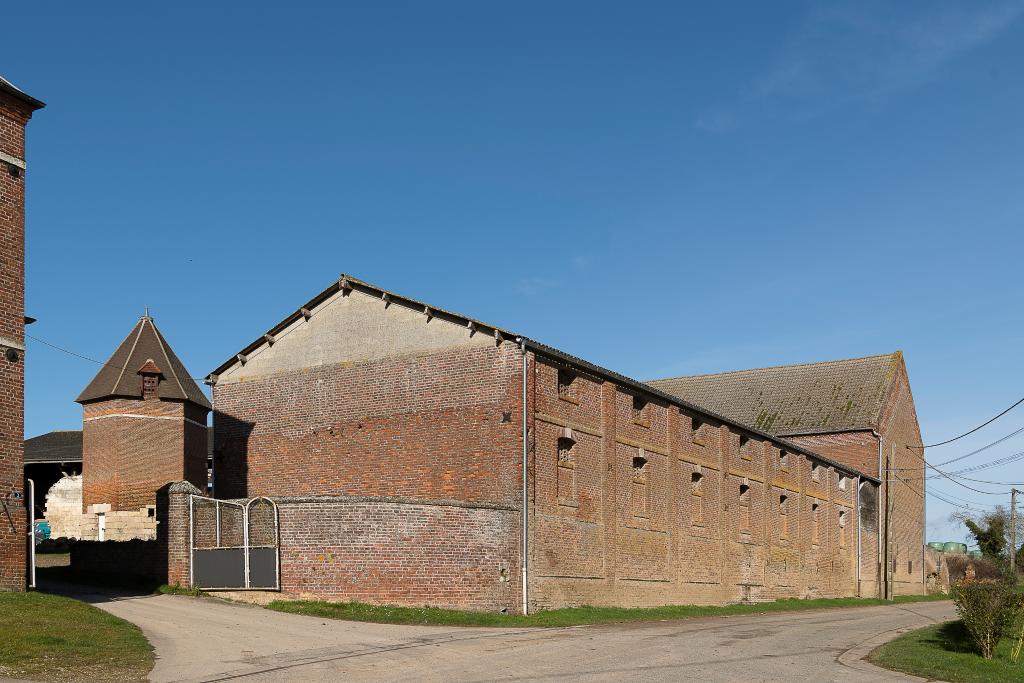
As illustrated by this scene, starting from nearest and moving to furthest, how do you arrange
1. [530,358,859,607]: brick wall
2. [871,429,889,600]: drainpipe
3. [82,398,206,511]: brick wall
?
[530,358,859,607]: brick wall < [82,398,206,511]: brick wall < [871,429,889,600]: drainpipe

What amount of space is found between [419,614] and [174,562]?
6.68m

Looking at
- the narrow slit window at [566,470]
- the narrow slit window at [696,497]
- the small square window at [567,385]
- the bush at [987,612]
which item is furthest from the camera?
the narrow slit window at [696,497]

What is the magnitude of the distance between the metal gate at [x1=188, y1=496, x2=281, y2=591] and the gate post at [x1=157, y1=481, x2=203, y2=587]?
133mm

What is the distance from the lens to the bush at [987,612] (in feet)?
63.7

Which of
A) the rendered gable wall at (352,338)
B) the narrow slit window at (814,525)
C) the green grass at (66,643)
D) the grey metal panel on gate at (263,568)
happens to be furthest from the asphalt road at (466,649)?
the narrow slit window at (814,525)

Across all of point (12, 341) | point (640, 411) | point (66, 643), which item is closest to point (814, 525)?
point (640, 411)

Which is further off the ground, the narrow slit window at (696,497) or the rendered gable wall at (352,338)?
the rendered gable wall at (352,338)

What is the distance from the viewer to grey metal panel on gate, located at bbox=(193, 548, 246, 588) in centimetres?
2573

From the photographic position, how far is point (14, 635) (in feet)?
56.3

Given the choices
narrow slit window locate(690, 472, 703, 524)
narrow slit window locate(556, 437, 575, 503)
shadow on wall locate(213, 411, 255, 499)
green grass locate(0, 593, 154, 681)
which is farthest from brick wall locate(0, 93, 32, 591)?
narrow slit window locate(690, 472, 703, 524)

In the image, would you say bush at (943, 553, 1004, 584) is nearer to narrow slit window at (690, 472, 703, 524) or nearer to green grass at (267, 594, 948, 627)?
narrow slit window at (690, 472, 703, 524)

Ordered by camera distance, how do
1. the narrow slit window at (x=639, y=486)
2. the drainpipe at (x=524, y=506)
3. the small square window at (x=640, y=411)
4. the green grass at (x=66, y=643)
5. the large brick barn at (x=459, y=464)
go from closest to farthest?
1. the green grass at (x=66, y=643)
2. the large brick barn at (x=459, y=464)
3. the drainpipe at (x=524, y=506)
4. the narrow slit window at (x=639, y=486)
5. the small square window at (x=640, y=411)

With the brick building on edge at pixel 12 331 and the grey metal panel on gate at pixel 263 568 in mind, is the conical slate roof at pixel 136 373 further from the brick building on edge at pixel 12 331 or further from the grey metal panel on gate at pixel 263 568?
the brick building on edge at pixel 12 331

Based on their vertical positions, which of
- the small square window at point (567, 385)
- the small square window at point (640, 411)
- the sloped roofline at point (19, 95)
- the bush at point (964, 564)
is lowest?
the bush at point (964, 564)
